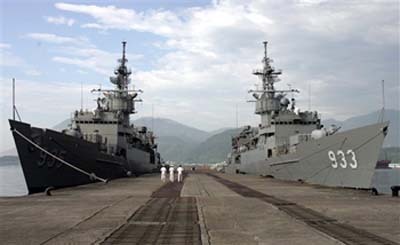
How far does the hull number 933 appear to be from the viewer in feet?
75.6

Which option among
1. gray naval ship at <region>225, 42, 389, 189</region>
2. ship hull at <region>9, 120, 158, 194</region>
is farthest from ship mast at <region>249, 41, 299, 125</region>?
ship hull at <region>9, 120, 158, 194</region>

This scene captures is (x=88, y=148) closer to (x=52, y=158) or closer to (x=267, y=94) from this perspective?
(x=52, y=158)

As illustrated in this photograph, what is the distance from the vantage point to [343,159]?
2388 centimetres

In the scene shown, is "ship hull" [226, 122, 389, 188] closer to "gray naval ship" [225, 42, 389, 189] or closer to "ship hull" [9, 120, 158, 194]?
"gray naval ship" [225, 42, 389, 189]

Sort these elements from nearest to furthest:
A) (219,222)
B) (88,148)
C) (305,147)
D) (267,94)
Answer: (219,222) → (305,147) → (88,148) → (267,94)

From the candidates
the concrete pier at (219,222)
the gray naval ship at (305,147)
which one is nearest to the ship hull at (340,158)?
the gray naval ship at (305,147)

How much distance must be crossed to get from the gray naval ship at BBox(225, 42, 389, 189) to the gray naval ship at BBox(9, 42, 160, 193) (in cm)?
1245

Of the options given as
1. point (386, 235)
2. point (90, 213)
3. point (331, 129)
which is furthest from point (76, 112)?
point (386, 235)

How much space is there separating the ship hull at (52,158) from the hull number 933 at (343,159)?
14.3 meters

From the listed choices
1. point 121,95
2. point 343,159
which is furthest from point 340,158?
point 121,95

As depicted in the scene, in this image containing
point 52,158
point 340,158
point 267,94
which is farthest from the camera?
point 267,94

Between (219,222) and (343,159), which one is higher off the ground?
(343,159)

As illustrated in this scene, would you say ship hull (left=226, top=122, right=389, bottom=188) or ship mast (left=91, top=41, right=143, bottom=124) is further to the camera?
ship mast (left=91, top=41, right=143, bottom=124)

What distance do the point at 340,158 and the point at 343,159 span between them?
32 centimetres
